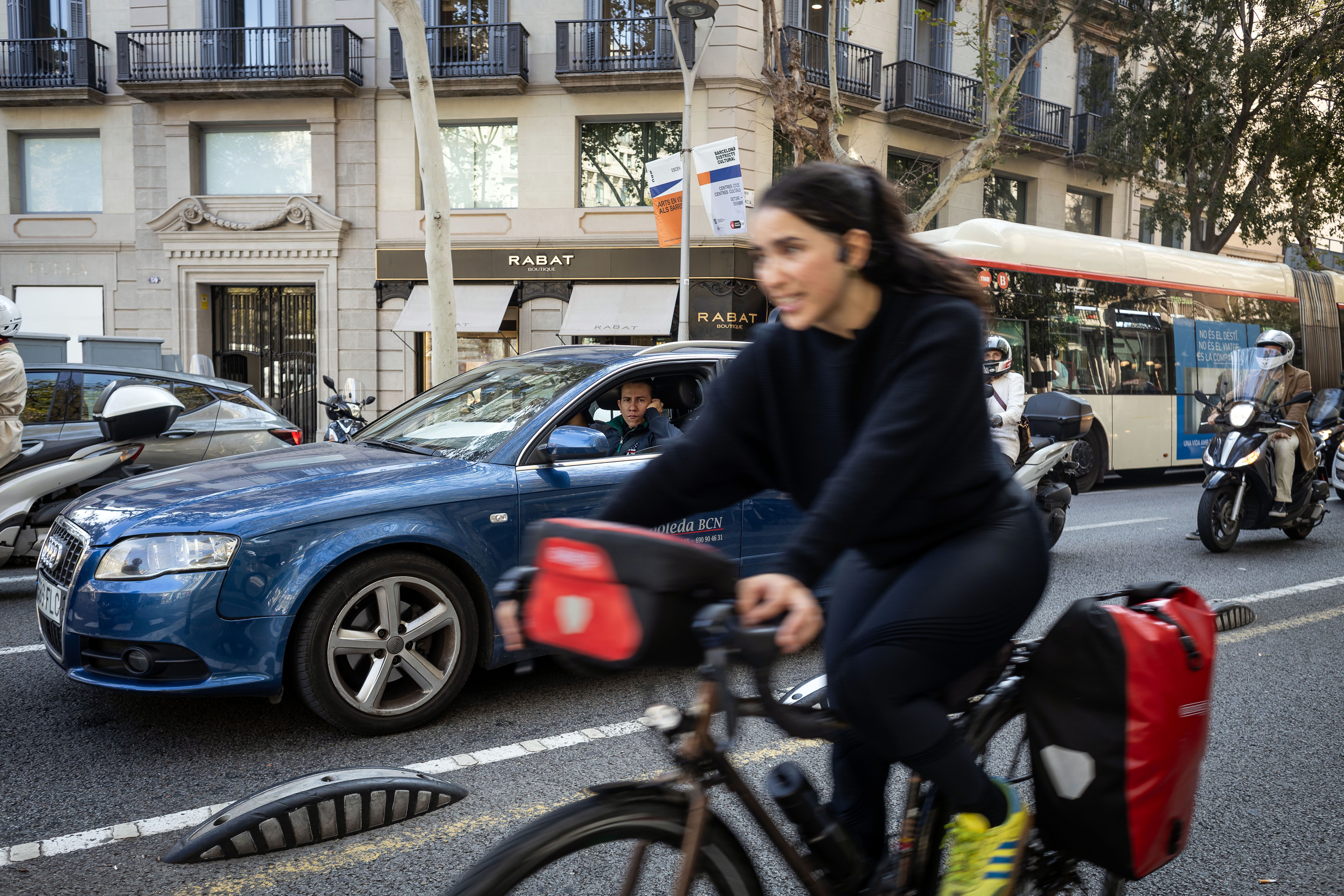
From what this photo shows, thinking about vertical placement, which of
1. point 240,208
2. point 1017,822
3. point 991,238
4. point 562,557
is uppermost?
point 240,208

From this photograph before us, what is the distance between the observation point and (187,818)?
3.04 metres

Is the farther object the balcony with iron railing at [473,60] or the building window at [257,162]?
the building window at [257,162]

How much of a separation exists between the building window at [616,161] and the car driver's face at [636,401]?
50.9 feet

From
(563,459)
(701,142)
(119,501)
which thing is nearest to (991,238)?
(701,142)

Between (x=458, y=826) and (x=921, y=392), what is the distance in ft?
7.07

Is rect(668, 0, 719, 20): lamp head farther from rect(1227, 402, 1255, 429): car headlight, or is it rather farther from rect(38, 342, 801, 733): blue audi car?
rect(38, 342, 801, 733): blue audi car

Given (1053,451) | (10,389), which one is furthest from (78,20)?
(1053,451)

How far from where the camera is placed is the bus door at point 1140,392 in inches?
533

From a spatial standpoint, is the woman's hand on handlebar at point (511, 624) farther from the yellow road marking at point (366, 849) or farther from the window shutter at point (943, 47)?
the window shutter at point (943, 47)

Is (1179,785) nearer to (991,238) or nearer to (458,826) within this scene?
(458,826)

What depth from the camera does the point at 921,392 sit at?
1615 millimetres

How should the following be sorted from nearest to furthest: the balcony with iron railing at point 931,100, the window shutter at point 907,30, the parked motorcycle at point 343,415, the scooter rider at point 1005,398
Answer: the scooter rider at point 1005,398 < the parked motorcycle at point 343,415 < the balcony with iron railing at point 931,100 < the window shutter at point 907,30

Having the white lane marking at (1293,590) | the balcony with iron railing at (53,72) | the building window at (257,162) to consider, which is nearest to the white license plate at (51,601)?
the white lane marking at (1293,590)

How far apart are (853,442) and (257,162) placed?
70.1 ft
